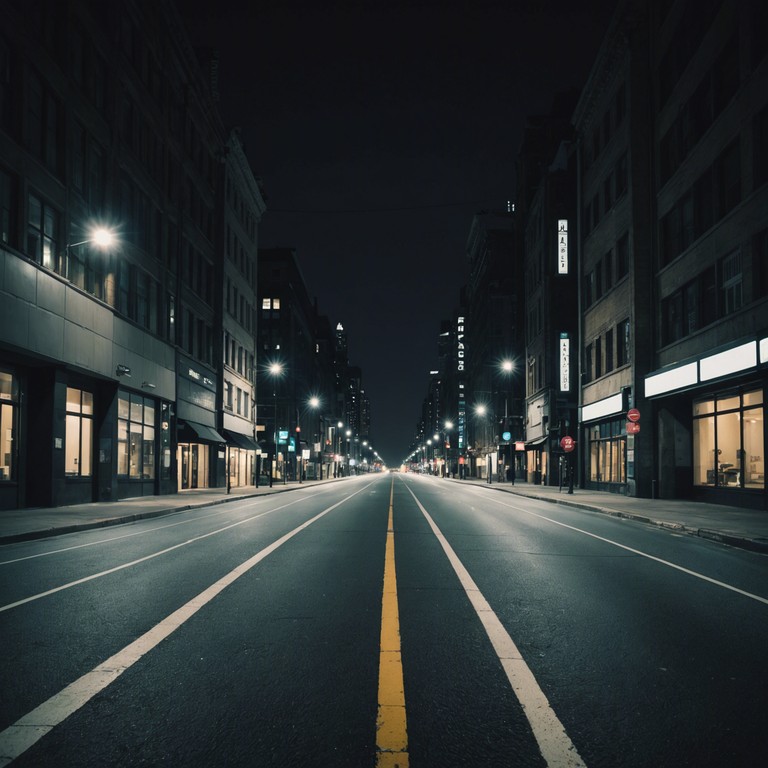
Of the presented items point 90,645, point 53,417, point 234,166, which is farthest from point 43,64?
point 234,166

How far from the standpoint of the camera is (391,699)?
4883mm

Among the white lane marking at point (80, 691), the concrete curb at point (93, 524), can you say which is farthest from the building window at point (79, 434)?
the white lane marking at point (80, 691)

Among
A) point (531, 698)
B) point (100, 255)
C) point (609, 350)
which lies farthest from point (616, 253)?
point (531, 698)

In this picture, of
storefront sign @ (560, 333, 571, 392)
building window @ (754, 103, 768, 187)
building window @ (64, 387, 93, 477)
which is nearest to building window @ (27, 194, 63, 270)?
building window @ (64, 387, 93, 477)

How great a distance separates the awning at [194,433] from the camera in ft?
130

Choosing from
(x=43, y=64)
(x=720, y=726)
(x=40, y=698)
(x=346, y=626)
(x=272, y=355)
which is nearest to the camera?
(x=720, y=726)

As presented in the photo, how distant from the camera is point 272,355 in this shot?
294 feet

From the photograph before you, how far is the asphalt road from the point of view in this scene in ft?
13.5

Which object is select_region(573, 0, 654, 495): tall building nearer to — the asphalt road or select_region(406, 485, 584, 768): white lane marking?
the asphalt road

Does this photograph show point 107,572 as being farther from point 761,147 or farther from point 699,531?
point 761,147

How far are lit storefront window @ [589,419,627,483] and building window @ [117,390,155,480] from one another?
926 inches

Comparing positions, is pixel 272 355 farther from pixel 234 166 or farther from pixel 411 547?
pixel 411 547

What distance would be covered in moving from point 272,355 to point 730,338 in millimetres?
69379

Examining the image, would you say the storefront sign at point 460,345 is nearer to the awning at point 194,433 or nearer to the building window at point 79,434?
the awning at point 194,433
